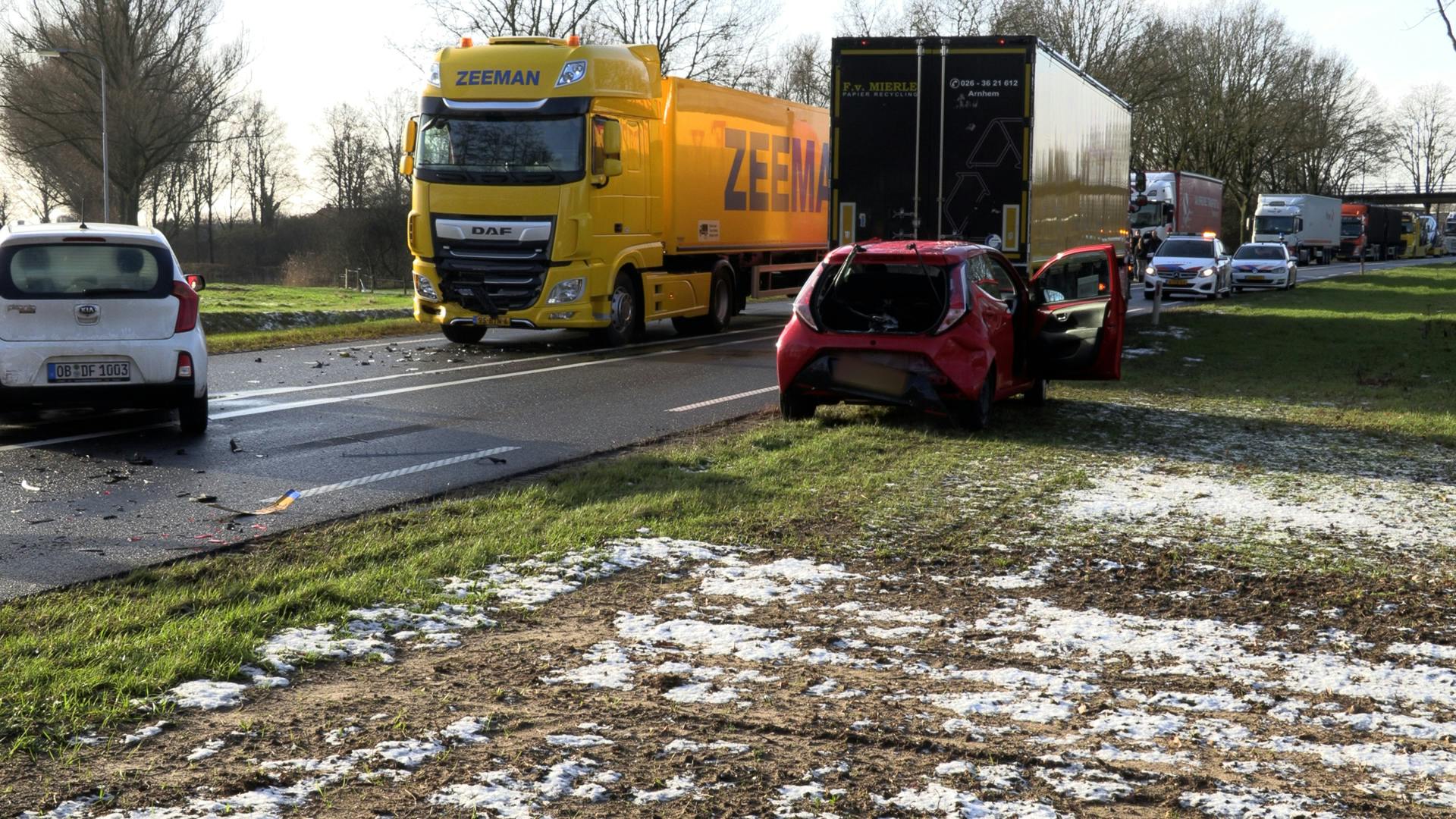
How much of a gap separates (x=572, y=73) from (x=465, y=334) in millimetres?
4032

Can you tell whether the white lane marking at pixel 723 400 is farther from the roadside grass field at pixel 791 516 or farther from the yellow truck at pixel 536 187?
the yellow truck at pixel 536 187

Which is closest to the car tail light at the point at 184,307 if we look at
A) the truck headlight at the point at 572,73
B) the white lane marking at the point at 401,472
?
the white lane marking at the point at 401,472

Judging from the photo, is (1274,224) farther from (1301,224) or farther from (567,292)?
(567,292)

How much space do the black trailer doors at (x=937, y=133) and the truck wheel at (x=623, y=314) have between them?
145 inches

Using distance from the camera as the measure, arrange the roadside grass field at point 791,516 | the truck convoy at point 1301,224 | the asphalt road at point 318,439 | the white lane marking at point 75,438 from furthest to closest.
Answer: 1. the truck convoy at point 1301,224
2. the white lane marking at point 75,438
3. the asphalt road at point 318,439
4. the roadside grass field at point 791,516

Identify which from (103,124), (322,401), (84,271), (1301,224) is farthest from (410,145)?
(1301,224)

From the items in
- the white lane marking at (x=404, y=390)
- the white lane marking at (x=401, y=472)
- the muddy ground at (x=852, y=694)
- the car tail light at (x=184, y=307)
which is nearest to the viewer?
the muddy ground at (x=852, y=694)

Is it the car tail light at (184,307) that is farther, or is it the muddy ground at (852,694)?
the car tail light at (184,307)

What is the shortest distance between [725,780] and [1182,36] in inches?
2788

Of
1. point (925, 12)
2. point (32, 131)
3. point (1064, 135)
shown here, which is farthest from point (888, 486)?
point (925, 12)

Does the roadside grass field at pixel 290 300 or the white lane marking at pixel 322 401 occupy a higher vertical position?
the roadside grass field at pixel 290 300

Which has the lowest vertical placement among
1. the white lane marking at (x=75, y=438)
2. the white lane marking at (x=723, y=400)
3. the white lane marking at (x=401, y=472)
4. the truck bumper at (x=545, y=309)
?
the white lane marking at (x=401, y=472)

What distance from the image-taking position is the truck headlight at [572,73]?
17.8 metres

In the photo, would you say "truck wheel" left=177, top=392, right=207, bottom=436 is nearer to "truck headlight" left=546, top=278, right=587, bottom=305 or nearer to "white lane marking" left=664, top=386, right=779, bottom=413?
"white lane marking" left=664, top=386, right=779, bottom=413
